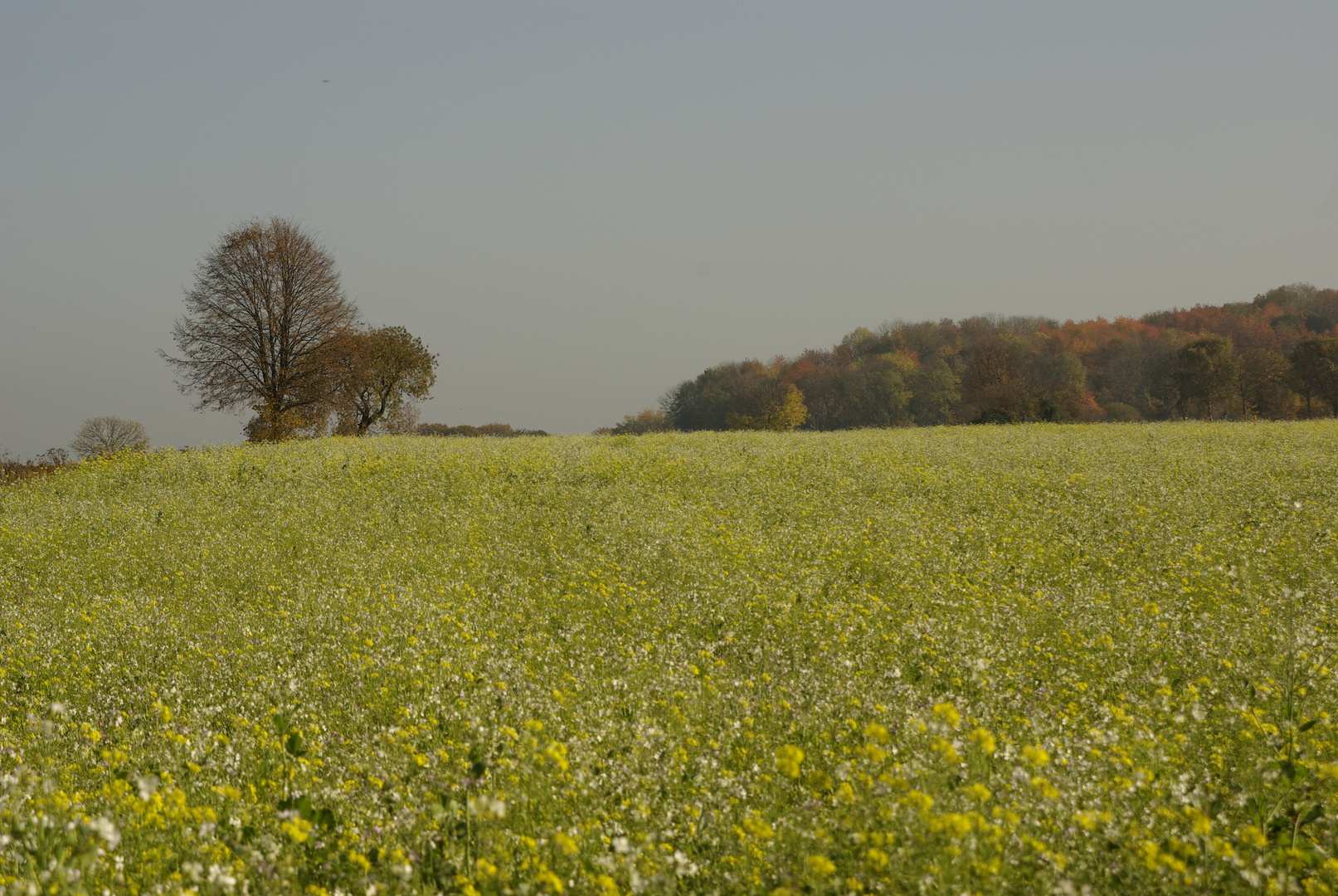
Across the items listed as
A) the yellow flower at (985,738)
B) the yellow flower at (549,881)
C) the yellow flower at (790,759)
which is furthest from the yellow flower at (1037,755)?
the yellow flower at (549,881)

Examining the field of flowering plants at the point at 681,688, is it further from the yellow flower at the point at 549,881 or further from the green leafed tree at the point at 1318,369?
the green leafed tree at the point at 1318,369

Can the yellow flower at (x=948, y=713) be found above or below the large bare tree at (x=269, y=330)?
below

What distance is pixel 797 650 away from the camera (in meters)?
9.16

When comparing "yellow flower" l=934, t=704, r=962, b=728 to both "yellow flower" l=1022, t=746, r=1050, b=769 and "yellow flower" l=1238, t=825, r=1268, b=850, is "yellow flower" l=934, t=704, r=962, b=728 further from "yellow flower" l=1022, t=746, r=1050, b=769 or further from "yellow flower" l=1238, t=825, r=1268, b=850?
"yellow flower" l=1238, t=825, r=1268, b=850

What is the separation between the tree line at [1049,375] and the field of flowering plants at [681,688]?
39.2 metres

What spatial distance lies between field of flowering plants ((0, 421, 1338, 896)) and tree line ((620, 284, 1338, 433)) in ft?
128

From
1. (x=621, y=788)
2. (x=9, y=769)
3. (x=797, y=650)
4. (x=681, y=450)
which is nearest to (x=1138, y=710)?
(x=797, y=650)

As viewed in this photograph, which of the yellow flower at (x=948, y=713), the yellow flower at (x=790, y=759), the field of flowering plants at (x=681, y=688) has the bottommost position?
the field of flowering plants at (x=681, y=688)

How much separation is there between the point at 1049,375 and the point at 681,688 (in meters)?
91.8

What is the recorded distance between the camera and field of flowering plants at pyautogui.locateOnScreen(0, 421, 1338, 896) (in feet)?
14.3

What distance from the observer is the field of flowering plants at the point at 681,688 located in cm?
435

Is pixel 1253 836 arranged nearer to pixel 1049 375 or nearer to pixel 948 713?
pixel 948 713

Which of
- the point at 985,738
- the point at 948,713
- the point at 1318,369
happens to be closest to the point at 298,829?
the point at 948,713

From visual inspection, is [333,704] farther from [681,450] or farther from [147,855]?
[681,450]
